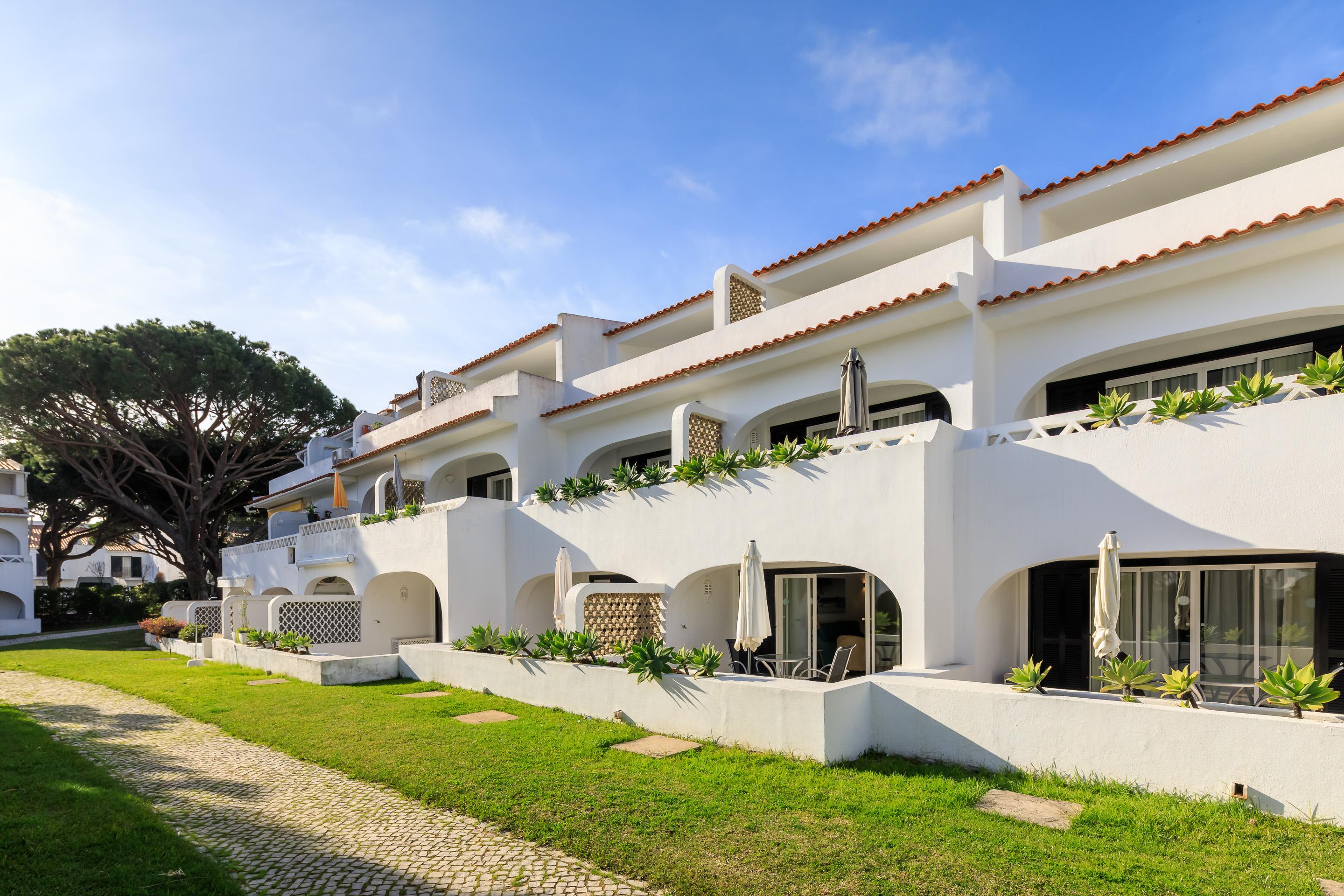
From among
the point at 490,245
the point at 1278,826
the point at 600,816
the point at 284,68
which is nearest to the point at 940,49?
the point at 490,245

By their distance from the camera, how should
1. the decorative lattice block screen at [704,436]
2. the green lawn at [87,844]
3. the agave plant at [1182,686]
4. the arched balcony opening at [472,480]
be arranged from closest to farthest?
the green lawn at [87,844] → the agave plant at [1182,686] → the decorative lattice block screen at [704,436] → the arched balcony opening at [472,480]

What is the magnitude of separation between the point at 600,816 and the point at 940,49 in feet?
35.3

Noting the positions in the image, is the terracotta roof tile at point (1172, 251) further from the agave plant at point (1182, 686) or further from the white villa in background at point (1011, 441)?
the agave plant at point (1182, 686)

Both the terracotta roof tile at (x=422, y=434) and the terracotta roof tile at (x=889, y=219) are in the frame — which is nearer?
the terracotta roof tile at (x=889, y=219)

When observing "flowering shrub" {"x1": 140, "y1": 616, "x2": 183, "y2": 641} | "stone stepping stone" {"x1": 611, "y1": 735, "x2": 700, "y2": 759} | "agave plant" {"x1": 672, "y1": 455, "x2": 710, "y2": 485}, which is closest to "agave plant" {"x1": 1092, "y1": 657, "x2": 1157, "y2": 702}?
"stone stepping stone" {"x1": 611, "y1": 735, "x2": 700, "y2": 759}

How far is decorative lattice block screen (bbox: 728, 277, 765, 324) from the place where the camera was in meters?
15.8

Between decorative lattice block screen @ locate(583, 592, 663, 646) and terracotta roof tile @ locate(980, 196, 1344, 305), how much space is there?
751cm

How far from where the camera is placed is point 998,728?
7516 mm

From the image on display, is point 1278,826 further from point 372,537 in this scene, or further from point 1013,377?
point 372,537

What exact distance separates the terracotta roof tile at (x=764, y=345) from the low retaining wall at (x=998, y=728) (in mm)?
5674

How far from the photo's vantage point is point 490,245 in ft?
38.3

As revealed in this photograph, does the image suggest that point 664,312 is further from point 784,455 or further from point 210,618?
point 210,618

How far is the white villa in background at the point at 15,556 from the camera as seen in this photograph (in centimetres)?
3575

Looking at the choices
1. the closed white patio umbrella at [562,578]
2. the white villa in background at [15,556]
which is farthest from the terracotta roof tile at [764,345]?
the white villa in background at [15,556]
